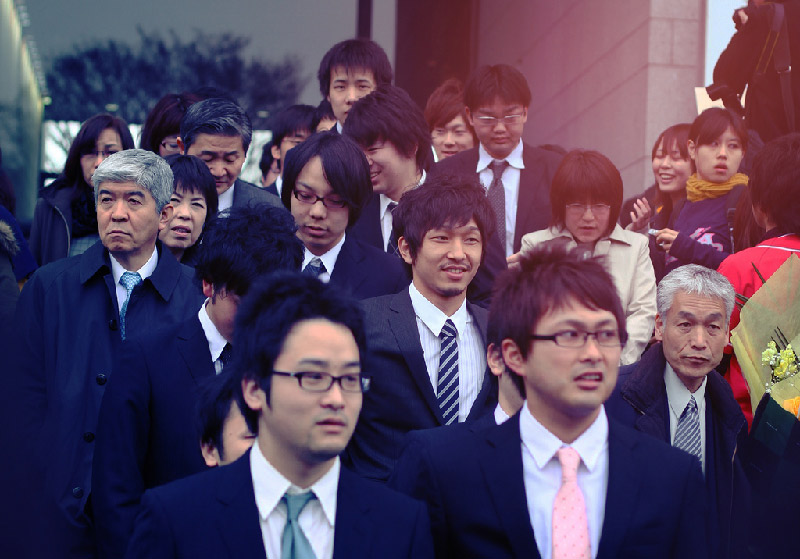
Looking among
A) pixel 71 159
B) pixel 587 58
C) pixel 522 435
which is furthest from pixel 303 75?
pixel 522 435

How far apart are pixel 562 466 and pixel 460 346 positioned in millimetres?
1317

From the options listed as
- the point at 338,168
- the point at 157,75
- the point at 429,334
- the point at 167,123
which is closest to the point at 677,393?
the point at 429,334

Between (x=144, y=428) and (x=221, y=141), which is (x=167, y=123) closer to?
(x=221, y=141)

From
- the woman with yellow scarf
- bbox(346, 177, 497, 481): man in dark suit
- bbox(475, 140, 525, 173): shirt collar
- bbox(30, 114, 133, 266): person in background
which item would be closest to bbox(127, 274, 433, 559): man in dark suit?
bbox(346, 177, 497, 481): man in dark suit

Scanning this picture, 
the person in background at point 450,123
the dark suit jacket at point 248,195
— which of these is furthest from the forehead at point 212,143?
the person in background at point 450,123

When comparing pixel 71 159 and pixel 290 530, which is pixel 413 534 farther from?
pixel 71 159

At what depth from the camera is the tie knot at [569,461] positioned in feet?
9.95

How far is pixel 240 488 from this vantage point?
2.88m

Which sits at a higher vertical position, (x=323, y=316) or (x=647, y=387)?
(x=323, y=316)

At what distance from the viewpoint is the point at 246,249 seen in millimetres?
4016

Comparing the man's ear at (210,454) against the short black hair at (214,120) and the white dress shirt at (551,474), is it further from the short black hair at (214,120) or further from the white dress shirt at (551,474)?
the short black hair at (214,120)

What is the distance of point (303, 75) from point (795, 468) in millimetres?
7274

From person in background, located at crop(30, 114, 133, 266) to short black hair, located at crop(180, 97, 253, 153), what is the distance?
0.53 meters

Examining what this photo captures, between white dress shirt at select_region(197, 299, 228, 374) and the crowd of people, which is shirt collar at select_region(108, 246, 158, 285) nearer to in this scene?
the crowd of people
